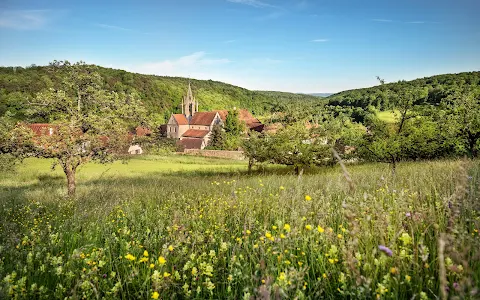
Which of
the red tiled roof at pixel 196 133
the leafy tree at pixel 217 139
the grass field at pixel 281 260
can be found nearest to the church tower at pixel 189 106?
the red tiled roof at pixel 196 133

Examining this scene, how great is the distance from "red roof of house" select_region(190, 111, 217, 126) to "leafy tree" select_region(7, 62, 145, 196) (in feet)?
288

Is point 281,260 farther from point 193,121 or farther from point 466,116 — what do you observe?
point 193,121

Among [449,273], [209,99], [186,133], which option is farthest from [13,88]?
[209,99]

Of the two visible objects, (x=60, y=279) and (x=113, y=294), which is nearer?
(x=113, y=294)

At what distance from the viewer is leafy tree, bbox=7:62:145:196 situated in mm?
13227

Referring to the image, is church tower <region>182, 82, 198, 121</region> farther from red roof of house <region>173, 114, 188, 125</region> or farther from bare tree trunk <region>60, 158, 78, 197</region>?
bare tree trunk <region>60, 158, 78, 197</region>

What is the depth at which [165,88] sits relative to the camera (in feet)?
513

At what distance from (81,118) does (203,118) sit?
302 ft

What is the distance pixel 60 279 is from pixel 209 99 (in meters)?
170

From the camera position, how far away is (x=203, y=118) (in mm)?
105062

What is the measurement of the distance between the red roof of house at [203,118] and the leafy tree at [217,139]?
2411 cm

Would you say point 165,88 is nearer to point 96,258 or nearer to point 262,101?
point 262,101

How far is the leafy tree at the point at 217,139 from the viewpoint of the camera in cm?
7538

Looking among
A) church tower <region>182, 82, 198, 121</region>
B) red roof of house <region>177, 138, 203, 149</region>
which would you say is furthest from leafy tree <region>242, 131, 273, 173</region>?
church tower <region>182, 82, 198, 121</region>
